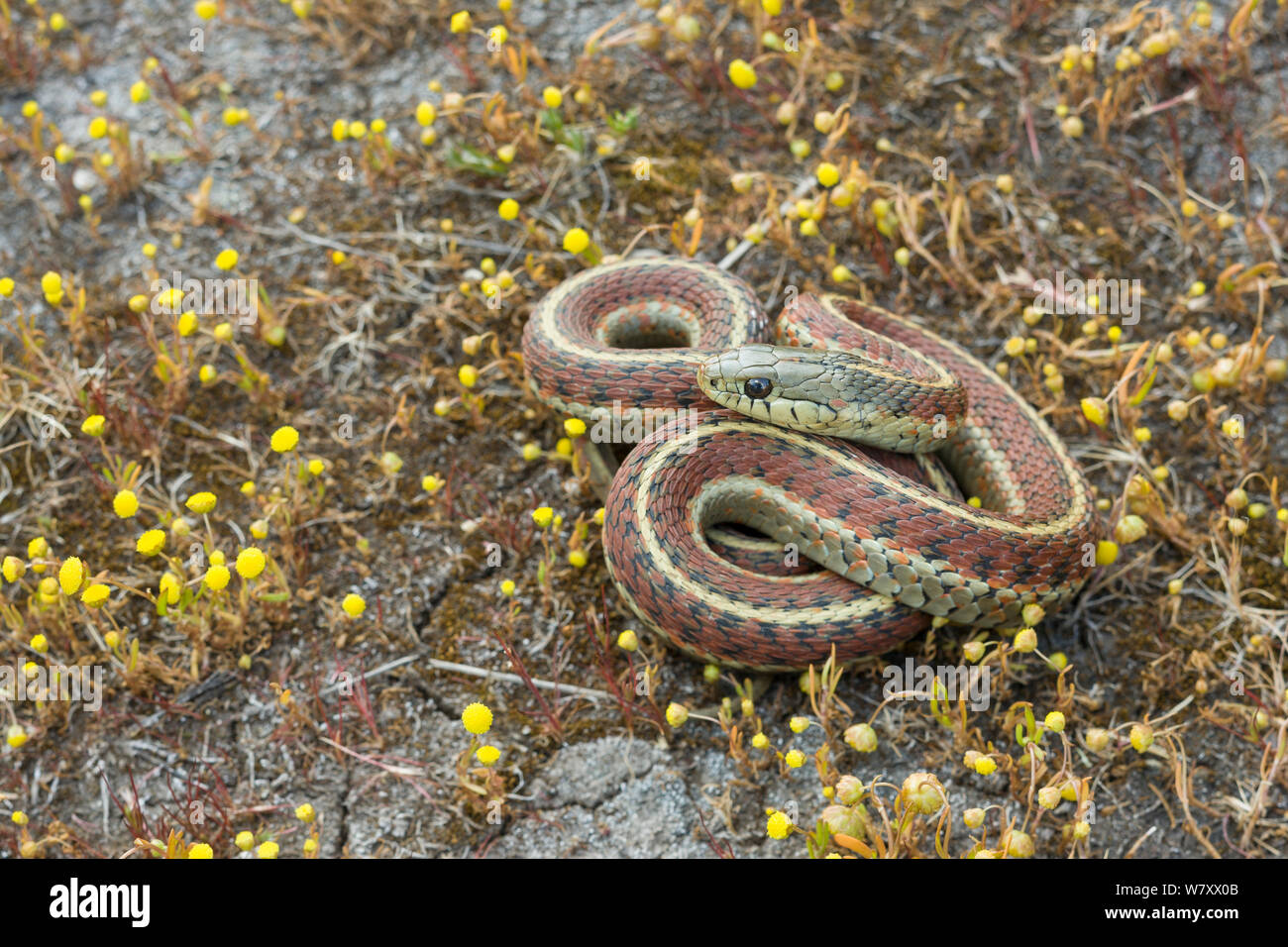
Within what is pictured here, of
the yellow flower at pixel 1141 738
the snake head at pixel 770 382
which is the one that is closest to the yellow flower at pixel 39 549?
the snake head at pixel 770 382

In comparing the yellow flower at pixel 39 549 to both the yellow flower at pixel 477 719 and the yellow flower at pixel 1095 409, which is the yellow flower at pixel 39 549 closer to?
the yellow flower at pixel 477 719

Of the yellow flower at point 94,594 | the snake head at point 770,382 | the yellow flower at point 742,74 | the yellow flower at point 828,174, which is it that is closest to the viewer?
the yellow flower at point 94,594

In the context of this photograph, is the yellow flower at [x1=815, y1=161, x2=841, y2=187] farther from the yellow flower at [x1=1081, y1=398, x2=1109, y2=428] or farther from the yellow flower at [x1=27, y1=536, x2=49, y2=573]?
the yellow flower at [x1=27, y1=536, x2=49, y2=573]

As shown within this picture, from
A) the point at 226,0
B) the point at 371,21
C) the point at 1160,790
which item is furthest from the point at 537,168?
the point at 1160,790

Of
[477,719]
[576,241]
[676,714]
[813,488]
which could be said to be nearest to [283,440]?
[477,719]

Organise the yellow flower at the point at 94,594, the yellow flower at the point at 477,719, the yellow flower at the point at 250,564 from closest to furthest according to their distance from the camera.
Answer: the yellow flower at the point at 477,719 < the yellow flower at the point at 94,594 < the yellow flower at the point at 250,564

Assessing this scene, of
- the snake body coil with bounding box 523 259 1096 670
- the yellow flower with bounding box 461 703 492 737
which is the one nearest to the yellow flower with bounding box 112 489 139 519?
the yellow flower with bounding box 461 703 492 737

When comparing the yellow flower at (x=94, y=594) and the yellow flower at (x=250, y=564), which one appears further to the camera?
the yellow flower at (x=250, y=564)

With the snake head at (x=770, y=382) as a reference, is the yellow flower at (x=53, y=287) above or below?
below
